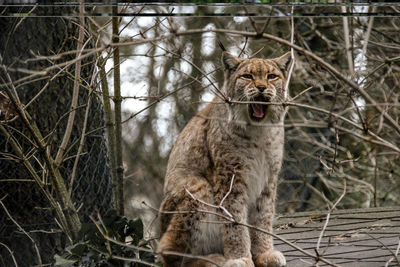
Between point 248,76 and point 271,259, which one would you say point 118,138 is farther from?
point 271,259

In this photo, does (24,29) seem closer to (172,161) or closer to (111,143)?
(111,143)

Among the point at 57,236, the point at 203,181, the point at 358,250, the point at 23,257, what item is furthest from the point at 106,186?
the point at 358,250

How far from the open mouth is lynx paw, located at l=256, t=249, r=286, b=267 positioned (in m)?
0.95

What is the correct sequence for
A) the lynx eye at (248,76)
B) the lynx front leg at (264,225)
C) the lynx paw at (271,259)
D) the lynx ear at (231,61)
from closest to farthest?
1. the lynx paw at (271,259)
2. the lynx front leg at (264,225)
3. the lynx eye at (248,76)
4. the lynx ear at (231,61)

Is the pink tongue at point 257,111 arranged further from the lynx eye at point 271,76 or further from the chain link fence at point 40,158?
the chain link fence at point 40,158

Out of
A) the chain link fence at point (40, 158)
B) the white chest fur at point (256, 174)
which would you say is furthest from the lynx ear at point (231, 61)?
the chain link fence at point (40, 158)

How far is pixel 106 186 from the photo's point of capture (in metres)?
5.43

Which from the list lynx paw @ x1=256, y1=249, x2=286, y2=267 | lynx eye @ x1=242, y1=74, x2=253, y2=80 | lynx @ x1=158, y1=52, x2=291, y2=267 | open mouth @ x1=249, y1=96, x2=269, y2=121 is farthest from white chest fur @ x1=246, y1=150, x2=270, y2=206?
lynx eye @ x1=242, y1=74, x2=253, y2=80

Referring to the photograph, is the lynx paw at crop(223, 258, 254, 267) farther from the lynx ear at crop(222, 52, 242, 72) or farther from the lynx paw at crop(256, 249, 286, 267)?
the lynx ear at crop(222, 52, 242, 72)

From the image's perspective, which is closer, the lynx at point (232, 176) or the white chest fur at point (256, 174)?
the lynx at point (232, 176)

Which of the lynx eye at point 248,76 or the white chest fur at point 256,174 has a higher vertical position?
the lynx eye at point 248,76

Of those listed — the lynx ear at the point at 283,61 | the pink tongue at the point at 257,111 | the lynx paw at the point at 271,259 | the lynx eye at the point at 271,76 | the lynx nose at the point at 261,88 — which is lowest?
the lynx paw at the point at 271,259

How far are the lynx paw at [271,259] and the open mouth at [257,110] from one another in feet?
3.10

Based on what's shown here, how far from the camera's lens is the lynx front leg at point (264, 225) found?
3.92 m
